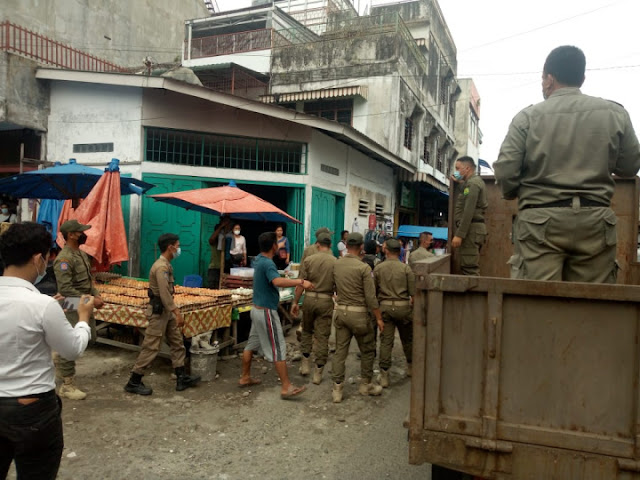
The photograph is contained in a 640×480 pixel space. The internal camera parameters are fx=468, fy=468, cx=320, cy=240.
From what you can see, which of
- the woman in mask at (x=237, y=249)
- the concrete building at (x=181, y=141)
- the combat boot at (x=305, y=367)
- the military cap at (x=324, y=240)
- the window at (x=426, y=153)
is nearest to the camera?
the combat boot at (x=305, y=367)

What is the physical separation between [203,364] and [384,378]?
2.17m

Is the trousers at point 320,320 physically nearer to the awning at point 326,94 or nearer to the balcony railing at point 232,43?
the awning at point 326,94

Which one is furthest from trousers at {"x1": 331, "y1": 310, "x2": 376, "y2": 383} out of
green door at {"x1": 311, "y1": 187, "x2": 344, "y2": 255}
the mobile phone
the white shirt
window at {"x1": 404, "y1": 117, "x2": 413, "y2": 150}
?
window at {"x1": 404, "y1": 117, "x2": 413, "y2": 150}

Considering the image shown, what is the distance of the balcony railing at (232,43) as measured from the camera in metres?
16.9

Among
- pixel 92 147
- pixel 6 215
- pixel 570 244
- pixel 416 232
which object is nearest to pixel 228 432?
pixel 570 244

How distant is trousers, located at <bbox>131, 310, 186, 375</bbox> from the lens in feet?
16.6

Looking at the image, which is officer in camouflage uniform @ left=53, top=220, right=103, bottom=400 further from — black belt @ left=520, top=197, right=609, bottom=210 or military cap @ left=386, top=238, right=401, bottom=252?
black belt @ left=520, top=197, right=609, bottom=210

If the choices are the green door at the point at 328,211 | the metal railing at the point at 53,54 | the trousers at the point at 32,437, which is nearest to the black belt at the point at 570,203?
the trousers at the point at 32,437

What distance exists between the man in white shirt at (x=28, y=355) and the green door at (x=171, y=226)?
318 inches

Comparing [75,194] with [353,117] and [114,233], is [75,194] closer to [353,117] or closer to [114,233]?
[114,233]

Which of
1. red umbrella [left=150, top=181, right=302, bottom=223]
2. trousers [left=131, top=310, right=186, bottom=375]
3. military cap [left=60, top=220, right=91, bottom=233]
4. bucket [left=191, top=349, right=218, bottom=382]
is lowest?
bucket [left=191, top=349, right=218, bottom=382]

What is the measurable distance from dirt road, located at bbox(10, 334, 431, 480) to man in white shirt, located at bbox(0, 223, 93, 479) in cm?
143

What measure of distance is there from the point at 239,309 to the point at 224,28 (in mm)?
15249

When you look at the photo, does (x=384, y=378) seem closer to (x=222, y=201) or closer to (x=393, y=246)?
(x=393, y=246)
